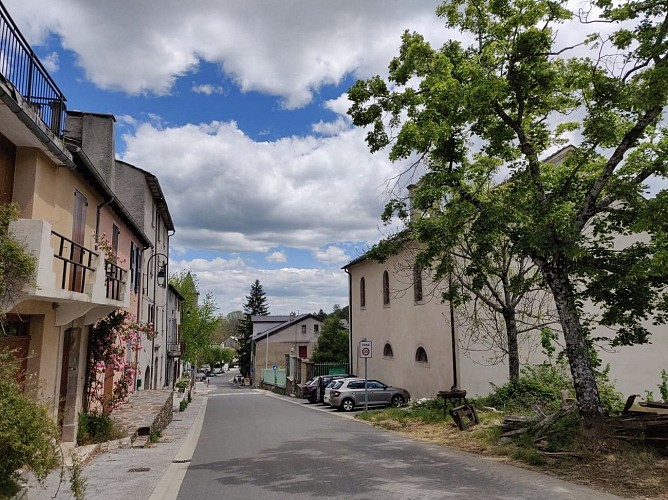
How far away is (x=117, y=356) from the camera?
43.7ft

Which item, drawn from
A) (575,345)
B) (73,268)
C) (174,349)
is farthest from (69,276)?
(174,349)

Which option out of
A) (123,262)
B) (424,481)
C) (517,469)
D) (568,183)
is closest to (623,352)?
(568,183)

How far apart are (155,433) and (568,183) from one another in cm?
1197

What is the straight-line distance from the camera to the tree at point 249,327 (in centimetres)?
7912

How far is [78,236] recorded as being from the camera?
11.5 meters

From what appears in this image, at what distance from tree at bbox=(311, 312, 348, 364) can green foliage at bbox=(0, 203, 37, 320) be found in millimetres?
42769

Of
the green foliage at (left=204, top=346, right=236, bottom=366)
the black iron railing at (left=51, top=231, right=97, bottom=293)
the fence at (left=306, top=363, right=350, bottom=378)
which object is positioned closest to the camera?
the black iron railing at (left=51, top=231, right=97, bottom=293)

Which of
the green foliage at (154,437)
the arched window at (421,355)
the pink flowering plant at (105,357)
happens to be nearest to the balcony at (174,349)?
the arched window at (421,355)

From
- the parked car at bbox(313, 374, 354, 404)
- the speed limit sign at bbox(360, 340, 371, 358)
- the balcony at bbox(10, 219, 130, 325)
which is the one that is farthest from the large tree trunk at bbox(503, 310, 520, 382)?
the parked car at bbox(313, 374, 354, 404)

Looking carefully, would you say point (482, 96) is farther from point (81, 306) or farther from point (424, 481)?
point (81, 306)

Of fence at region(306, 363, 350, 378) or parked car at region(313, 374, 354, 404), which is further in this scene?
fence at region(306, 363, 350, 378)

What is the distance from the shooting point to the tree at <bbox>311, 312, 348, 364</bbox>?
1943 inches

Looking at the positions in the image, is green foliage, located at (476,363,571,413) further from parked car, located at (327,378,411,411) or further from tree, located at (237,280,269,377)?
tree, located at (237,280,269,377)

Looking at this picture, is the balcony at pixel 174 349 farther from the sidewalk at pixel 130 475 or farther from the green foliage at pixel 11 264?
the green foliage at pixel 11 264
